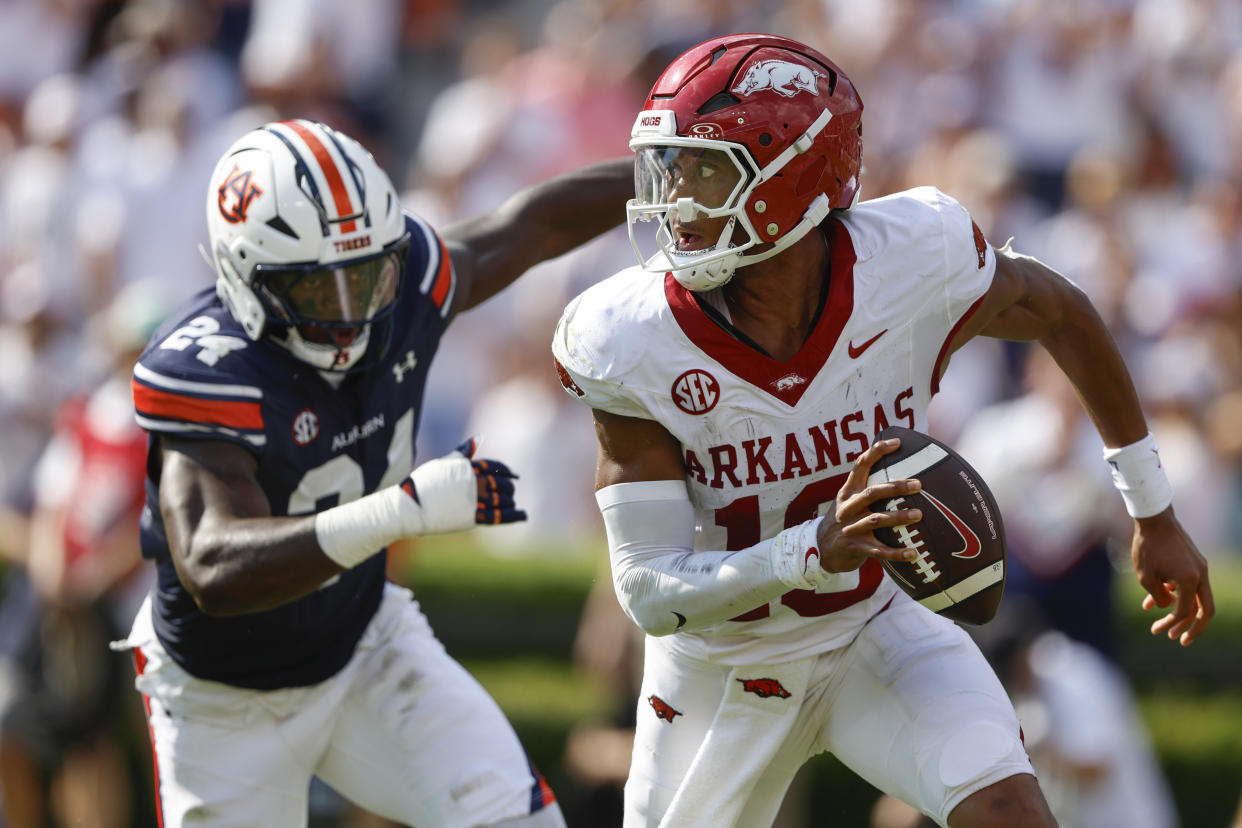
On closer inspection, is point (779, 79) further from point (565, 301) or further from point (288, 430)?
point (565, 301)

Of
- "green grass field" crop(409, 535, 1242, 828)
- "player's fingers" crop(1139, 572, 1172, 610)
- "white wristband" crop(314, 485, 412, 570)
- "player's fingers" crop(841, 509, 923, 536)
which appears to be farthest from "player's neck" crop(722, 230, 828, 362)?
"green grass field" crop(409, 535, 1242, 828)

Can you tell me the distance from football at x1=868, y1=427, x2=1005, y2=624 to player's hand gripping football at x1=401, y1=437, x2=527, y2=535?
0.75m

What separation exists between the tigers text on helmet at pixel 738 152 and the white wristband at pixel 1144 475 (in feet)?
3.13

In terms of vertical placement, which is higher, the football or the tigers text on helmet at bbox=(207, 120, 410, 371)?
the tigers text on helmet at bbox=(207, 120, 410, 371)

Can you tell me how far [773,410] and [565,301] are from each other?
15.8 ft

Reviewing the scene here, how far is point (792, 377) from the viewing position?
12.5 feet

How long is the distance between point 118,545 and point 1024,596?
3.39 m

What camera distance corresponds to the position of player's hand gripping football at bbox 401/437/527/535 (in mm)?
3695

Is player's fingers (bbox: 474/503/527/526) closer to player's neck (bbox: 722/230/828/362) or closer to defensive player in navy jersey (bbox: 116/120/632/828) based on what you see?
defensive player in navy jersey (bbox: 116/120/632/828)

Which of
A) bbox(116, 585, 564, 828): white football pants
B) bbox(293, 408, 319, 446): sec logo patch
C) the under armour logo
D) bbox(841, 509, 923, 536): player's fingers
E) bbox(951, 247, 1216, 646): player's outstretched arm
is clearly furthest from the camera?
the under armour logo

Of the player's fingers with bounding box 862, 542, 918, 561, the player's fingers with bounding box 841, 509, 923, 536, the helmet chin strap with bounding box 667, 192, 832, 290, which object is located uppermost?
the helmet chin strap with bounding box 667, 192, 832, 290

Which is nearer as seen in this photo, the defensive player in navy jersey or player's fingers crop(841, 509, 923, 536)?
player's fingers crop(841, 509, 923, 536)

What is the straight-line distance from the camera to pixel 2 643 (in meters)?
7.19

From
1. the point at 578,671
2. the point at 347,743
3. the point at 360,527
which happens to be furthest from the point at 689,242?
the point at 578,671
